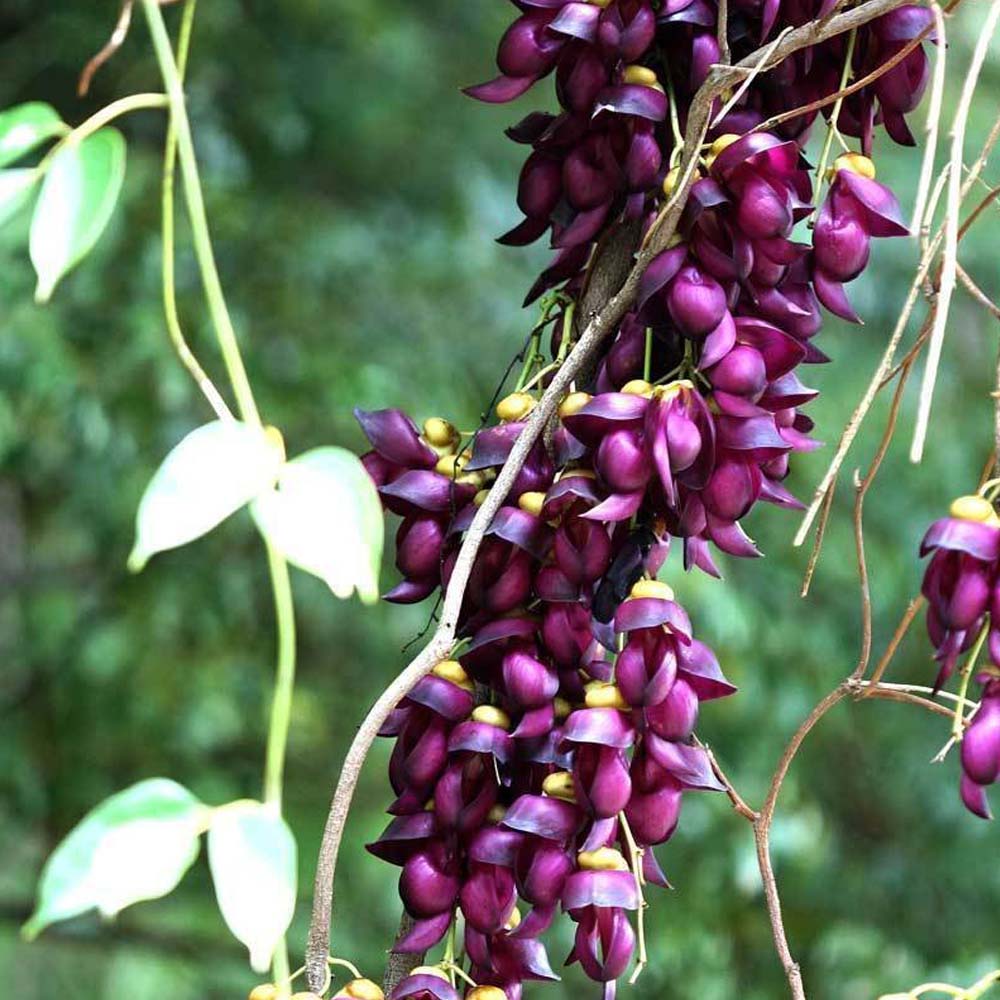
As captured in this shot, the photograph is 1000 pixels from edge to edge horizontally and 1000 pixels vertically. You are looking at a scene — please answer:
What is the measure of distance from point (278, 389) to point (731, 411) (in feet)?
3.44

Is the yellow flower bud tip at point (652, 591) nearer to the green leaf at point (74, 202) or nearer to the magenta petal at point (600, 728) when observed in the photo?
the magenta petal at point (600, 728)

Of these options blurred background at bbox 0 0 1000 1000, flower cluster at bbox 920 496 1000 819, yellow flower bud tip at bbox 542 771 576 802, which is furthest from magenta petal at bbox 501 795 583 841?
blurred background at bbox 0 0 1000 1000

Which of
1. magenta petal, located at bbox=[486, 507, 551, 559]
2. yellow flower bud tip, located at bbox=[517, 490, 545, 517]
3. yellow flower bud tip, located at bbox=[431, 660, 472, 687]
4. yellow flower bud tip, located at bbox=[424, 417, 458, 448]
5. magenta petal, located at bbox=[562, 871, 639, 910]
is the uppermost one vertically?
yellow flower bud tip, located at bbox=[517, 490, 545, 517]

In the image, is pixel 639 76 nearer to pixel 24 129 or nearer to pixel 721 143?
pixel 721 143

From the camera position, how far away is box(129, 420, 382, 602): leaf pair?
302 millimetres

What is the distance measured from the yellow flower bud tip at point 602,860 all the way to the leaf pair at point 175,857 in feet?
0.44

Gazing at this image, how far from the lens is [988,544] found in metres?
0.39

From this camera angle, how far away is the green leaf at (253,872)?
29 cm

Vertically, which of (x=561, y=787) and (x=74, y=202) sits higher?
(x=74, y=202)

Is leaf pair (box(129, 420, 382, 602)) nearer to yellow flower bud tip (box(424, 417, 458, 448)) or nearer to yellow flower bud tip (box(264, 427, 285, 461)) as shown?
yellow flower bud tip (box(264, 427, 285, 461))

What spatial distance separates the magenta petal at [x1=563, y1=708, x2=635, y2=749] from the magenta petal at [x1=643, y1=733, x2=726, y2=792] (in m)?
0.01

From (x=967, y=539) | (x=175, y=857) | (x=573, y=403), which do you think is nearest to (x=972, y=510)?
(x=967, y=539)

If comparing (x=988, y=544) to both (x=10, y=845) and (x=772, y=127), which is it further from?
(x=10, y=845)

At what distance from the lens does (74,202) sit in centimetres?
35
